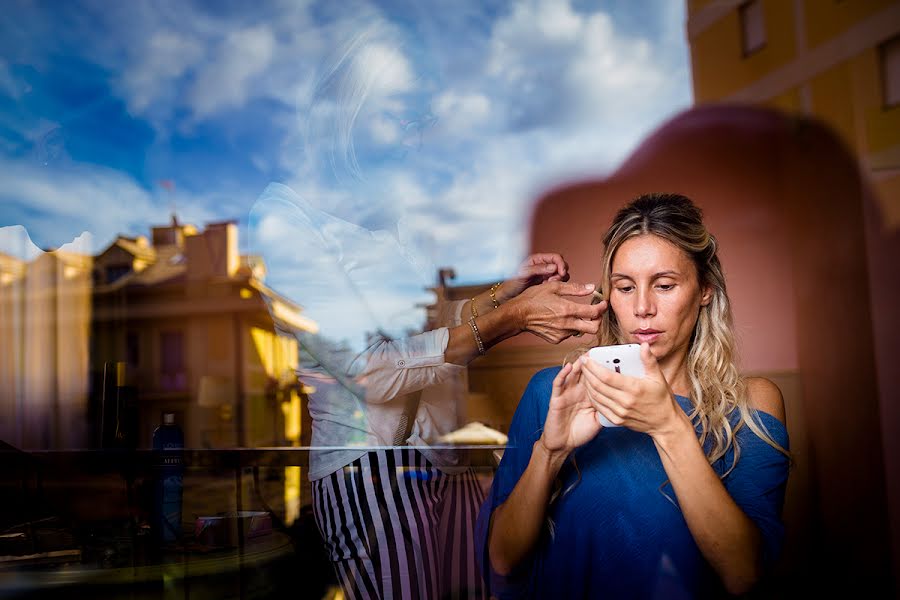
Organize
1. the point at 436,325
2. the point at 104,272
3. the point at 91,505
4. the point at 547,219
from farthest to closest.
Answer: the point at 104,272
the point at 91,505
the point at 547,219
the point at 436,325

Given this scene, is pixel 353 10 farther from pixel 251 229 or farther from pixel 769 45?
pixel 769 45

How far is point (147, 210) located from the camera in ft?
7.34

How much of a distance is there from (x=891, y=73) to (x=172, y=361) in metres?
3.52

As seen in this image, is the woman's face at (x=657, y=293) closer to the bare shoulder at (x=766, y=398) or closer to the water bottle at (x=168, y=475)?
the bare shoulder at (x=766, y=398)

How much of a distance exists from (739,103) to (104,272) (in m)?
2.91

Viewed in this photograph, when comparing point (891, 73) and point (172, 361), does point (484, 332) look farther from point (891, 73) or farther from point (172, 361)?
point (172, 361)

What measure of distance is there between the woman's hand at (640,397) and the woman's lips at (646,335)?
19 centimetres

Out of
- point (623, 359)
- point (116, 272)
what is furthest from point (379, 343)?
point (116, 272)

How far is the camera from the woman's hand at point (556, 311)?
952 mm

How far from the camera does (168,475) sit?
5.26 ft

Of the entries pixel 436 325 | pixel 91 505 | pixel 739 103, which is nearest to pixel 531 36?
pixel 739 103

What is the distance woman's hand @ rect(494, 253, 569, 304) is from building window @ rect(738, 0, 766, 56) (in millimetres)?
788

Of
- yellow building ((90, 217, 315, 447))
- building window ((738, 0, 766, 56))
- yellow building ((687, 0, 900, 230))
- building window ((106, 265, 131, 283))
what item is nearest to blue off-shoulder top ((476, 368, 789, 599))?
yellow building ((687, 0, 900, 230))

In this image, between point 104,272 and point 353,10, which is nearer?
point 353,10
